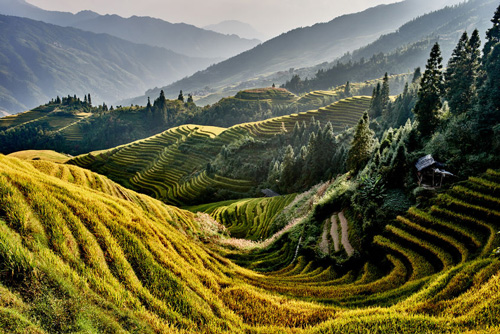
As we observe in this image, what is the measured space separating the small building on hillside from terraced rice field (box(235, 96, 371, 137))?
82762 mm

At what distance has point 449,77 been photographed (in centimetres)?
3409

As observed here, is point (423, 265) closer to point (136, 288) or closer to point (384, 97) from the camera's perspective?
point (136, 288)

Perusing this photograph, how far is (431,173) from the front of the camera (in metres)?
Result: 19.4

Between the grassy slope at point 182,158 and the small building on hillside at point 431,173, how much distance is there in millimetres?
50486

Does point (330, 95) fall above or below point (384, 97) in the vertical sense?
above

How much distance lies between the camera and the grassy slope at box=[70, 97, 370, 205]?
69.7m

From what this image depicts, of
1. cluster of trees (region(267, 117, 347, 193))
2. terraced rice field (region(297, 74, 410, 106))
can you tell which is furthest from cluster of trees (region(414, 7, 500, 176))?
terraced rice field (region(297, 74, 410, 106))

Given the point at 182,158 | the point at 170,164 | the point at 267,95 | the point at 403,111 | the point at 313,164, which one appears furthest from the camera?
the point at 267,95

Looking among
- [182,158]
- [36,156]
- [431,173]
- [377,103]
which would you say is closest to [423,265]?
[431,173]

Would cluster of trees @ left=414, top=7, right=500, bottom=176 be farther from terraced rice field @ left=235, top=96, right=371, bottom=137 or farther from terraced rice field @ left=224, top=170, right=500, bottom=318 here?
terraced rice field @ left=235, top=96, right=371, bottom=137

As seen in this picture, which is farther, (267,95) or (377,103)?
(267,95)

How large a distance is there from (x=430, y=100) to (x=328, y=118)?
272 ft

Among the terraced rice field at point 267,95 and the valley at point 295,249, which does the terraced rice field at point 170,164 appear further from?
the terraced rice field at point 267,95

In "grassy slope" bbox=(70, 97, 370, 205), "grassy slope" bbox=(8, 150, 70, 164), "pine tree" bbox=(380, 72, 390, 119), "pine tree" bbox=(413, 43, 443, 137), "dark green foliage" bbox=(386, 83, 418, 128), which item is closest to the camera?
"pine tree" bbox=(413, 43, 443, 137)
